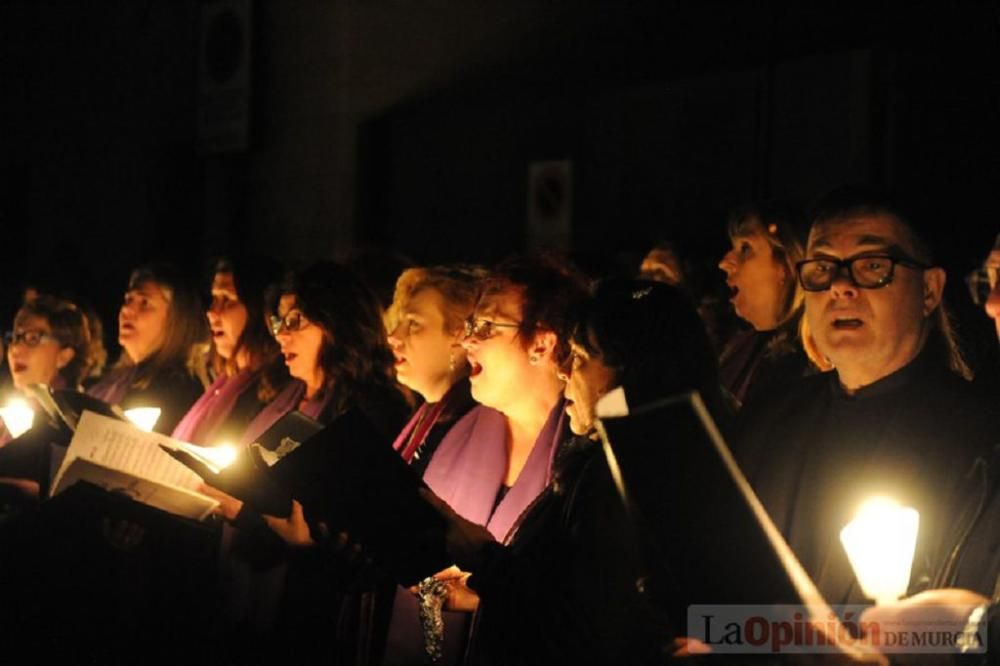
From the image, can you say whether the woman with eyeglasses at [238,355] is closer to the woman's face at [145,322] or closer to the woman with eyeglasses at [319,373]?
the woman with eyeglasses at [319,373]

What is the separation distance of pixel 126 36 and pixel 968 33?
29.7ft

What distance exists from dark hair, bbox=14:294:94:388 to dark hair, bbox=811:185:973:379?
18.3ft

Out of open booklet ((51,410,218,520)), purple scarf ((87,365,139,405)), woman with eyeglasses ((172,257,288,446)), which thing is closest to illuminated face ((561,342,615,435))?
open booklet ((51,410,218,520))

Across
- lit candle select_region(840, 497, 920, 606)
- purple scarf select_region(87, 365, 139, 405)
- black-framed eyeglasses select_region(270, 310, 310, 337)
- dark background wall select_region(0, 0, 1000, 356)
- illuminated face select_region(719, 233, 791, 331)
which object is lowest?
lit candle select_region(840, 497, 920, 606)

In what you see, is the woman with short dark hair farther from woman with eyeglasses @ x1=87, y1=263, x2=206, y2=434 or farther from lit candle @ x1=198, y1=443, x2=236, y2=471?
woman with eyeglasses @ x1=87, y1=263, x2=206, y2=434

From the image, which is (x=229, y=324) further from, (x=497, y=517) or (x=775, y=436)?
(x=775, y=436)

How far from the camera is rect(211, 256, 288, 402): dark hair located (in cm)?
647

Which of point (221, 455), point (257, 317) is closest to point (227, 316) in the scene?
point (257, 317)

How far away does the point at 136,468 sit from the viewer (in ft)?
17.3

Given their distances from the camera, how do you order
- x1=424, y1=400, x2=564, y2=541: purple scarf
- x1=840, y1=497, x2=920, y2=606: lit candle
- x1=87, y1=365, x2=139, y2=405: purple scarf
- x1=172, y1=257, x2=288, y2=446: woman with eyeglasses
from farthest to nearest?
x1=87, y1=365, x2=139, y2=405: purple scarf → x1=172, y1=257, x2=288, y2=446: woman with eyeglasses → x1=424, y1=400, x2=564, y2=541: purple scarf → x1=840, y1=497, x2=920, y2=606: lit candle

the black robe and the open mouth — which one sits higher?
the open mouth

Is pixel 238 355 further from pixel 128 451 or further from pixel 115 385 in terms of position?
pixel 128 451

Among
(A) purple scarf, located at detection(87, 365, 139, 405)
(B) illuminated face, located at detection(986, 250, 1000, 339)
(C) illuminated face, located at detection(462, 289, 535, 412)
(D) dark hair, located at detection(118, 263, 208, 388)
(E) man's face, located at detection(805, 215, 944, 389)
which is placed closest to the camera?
(B) illuminated face, located at detection(986, 250, 1000, 339)

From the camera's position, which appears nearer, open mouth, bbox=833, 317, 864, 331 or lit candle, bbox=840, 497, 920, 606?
lit candle, bbox=840, 497, 920, 606
